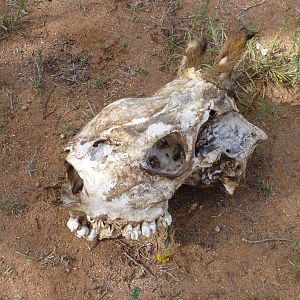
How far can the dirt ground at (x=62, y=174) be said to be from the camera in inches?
132

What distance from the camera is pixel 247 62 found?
443 centimetres

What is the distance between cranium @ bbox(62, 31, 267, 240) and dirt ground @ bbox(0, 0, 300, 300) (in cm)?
37

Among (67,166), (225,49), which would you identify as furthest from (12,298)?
(225,49)

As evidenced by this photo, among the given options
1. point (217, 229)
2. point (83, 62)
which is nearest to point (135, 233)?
point (217, 229)

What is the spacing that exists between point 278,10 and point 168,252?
8.65ft

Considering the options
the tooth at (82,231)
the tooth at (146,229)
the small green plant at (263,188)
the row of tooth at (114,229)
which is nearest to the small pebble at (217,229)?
the small green plant at (263,188)

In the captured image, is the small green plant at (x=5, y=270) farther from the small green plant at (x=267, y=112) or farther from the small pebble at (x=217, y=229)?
the small green plant at (x=267, y=112)

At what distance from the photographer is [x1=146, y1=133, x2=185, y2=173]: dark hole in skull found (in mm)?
3193

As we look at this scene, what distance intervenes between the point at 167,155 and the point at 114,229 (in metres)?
0.57

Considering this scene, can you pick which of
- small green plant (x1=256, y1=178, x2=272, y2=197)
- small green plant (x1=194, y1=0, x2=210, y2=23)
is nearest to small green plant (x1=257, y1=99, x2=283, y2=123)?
small green plant (x1=256, y1=178, x2=272, y2=197)

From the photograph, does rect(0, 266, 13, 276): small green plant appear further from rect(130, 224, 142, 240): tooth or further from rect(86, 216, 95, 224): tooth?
rect(130, 224, 142, 240): tooth

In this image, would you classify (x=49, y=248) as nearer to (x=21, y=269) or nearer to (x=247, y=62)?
(x=21, y=269)

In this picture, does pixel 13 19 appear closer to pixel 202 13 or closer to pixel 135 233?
pixel 202 13

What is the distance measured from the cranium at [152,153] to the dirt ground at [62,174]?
1.21 ft
